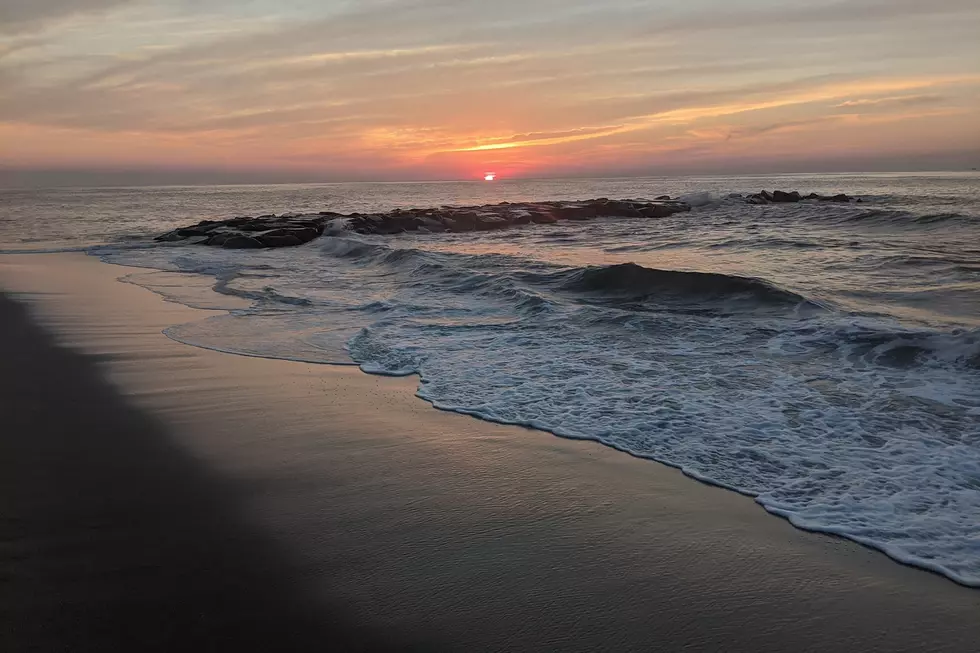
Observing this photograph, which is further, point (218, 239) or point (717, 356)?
point (218, 239)

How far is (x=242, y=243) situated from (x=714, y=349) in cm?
1902

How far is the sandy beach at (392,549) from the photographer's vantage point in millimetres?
2824

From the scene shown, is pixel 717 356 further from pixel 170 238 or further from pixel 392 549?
pixel 170 238

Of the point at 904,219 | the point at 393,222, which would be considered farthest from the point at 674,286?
the point at 393,222

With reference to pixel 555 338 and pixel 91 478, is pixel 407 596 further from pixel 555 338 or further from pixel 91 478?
pixel 555 338

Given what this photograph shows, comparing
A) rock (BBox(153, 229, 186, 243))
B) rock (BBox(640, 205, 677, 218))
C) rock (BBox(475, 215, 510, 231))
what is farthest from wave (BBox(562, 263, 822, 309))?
rock (BBox(640, 205, 677, 218))

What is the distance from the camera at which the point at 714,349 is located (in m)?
8.19

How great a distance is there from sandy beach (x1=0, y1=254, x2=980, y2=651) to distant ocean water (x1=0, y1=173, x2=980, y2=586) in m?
0.55

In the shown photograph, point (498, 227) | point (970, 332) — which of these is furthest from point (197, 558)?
point (498, 227)

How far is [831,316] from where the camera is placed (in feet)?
30.9

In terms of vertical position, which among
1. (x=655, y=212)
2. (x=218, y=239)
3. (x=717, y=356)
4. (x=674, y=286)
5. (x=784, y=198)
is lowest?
(x=717, y=356)

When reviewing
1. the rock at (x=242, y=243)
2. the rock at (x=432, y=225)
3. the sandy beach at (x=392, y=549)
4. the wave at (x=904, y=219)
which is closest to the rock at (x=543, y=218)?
the rock at (x=432, y=225)

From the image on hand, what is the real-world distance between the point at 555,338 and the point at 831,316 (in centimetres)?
383

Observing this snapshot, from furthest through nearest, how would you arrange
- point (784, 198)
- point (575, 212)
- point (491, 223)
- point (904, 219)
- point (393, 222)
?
point (784, 198) < point (575, 212) < point (491, 223) < point (393, 222) < point (904, 219)
